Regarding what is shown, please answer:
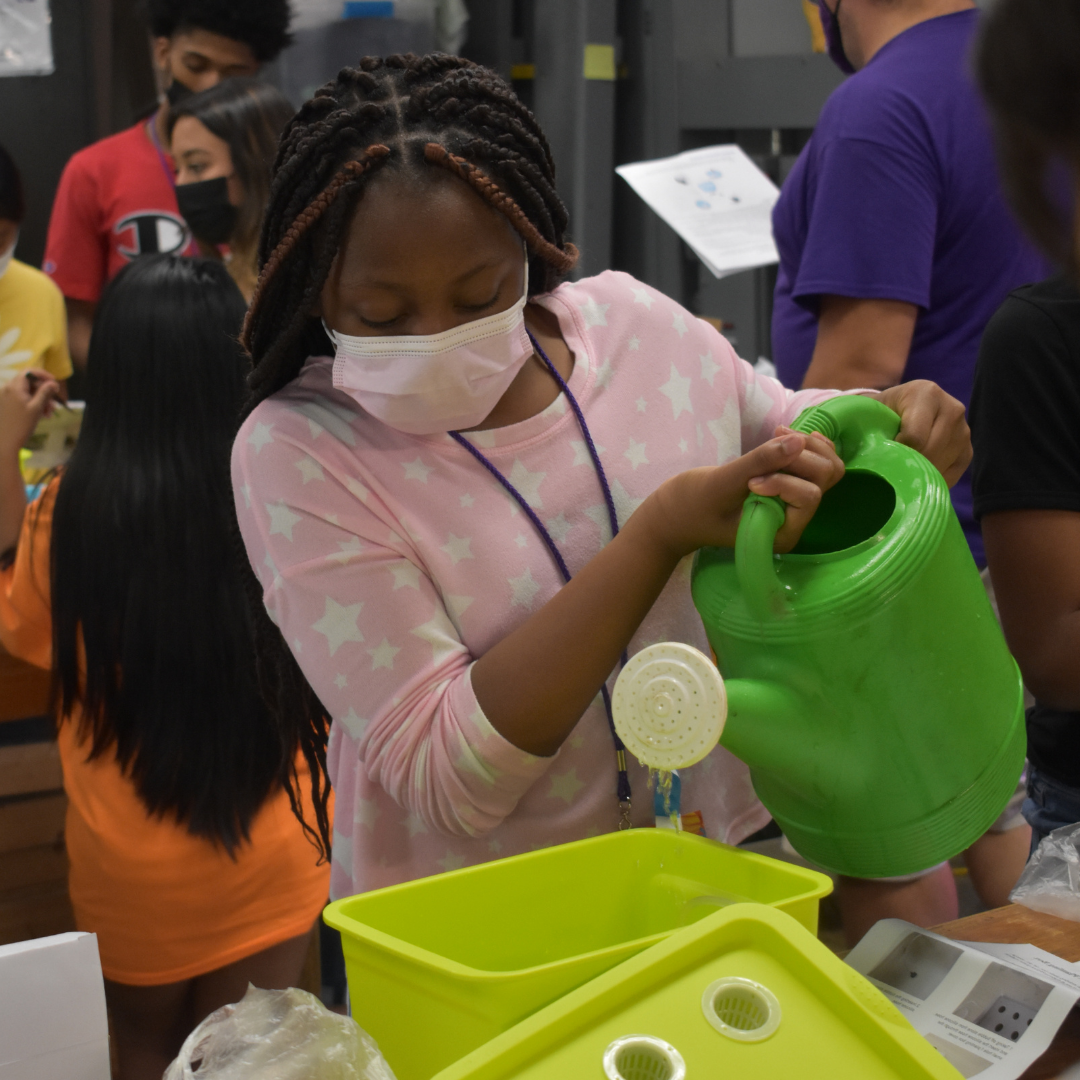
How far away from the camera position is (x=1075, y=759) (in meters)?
1.14

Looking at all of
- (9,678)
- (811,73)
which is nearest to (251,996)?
(9,678)

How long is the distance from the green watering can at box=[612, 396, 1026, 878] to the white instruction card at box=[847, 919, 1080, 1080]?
75 millimetres

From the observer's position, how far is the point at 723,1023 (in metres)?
0.59

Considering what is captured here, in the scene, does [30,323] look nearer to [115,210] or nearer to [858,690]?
[115,210]

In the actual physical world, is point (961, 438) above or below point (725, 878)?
above

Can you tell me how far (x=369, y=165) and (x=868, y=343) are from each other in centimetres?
94

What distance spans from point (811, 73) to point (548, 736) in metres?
2.58

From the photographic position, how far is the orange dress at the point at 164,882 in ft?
5.06

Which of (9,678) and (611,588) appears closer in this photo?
(611,588)

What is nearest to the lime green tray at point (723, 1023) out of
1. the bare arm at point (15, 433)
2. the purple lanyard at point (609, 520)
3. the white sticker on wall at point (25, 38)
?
the purple lanyard at point (609, 520)

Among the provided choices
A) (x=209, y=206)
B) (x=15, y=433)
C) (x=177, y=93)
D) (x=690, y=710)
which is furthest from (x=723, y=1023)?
(x=177, y=93)

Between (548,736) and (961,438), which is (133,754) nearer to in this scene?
(548,736)

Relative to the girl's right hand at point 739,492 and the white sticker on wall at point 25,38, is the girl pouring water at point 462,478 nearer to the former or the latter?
the girl's right hand at point 739,492

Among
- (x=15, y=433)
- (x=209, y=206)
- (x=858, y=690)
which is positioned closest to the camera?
(x=858, y=690)
